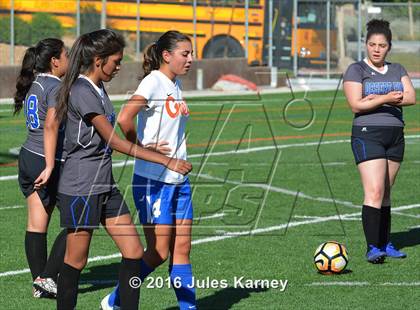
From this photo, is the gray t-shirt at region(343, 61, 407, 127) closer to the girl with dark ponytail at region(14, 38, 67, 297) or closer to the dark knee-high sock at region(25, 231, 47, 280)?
the girl with dark ponytail at region(14, 38, 67, 297)

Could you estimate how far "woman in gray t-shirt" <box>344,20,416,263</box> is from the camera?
9445mm

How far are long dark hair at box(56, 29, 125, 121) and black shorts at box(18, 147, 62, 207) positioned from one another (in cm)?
168

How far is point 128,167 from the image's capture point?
52.0 ft

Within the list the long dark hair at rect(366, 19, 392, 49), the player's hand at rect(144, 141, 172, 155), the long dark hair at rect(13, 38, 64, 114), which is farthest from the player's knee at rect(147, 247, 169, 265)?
the long dark hair at rect(366, 19, 392, 49)

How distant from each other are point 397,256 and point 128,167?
6919mm

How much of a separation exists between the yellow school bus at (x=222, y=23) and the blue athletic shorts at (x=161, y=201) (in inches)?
1079

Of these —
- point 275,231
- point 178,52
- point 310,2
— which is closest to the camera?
point 178,52

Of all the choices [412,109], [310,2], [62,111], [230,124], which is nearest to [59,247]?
[62,111]

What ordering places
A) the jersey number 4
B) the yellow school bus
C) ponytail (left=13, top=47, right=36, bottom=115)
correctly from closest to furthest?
1. the jersey number 4
2. ponytail (left=13, top=47, right=36, bottom=115)
3. the yellow school bus

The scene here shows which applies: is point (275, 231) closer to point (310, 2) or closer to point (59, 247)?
point (59, 247)

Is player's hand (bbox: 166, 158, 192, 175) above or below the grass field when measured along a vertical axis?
above

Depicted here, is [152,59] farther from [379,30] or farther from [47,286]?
[379,30]

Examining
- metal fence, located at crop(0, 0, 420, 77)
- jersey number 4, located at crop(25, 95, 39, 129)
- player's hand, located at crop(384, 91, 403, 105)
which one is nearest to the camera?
jersey number 4, located at crop(25, 95, 39, 129)

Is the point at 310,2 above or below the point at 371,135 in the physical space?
above
